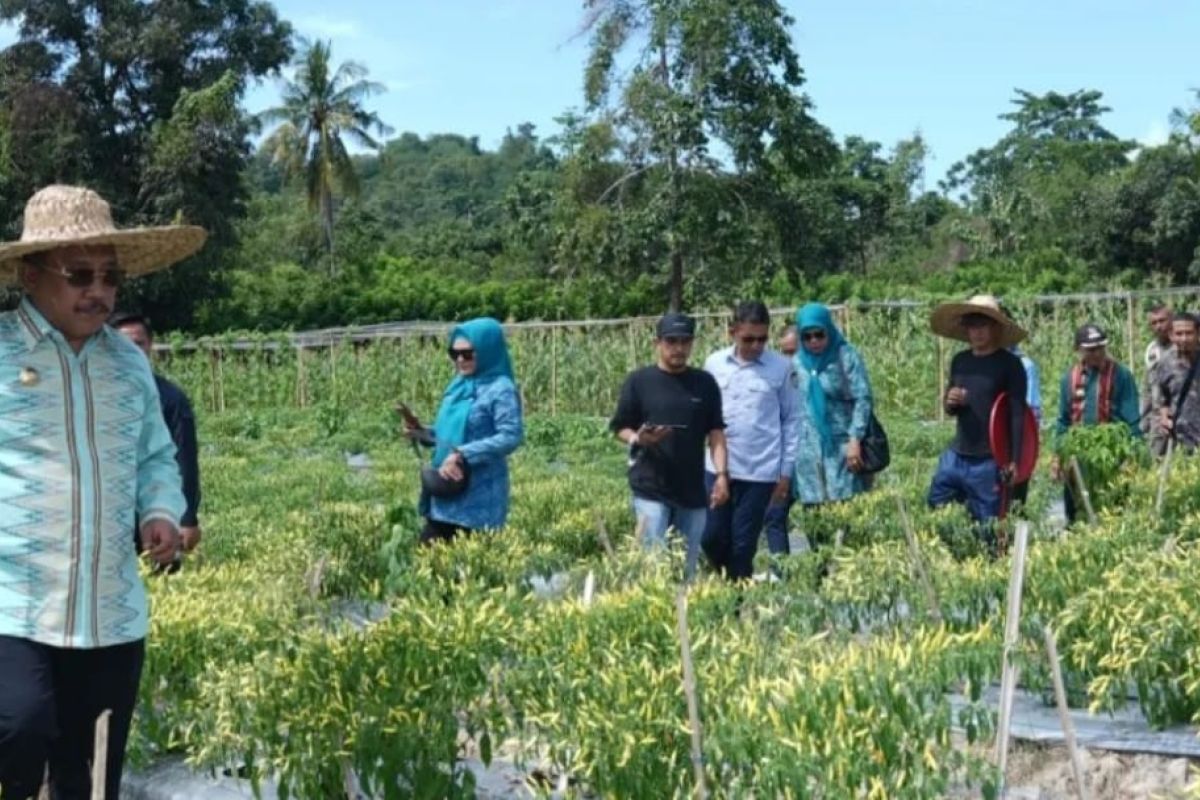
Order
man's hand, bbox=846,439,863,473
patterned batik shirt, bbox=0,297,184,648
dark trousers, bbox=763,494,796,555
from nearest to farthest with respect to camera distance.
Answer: patterned batik shirt, bbox=0,297,184,648, dark trousers, bbox=763,494,796,555, man's hand, bbox=846,439,863,473

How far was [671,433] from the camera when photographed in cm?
646

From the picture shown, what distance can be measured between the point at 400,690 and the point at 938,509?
366 cm

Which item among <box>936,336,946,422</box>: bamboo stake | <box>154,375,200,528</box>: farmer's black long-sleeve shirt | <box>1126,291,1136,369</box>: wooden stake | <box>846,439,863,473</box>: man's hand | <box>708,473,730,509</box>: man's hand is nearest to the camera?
<box>154,375,200,528</box>: farmer's black long-sleeve shirt

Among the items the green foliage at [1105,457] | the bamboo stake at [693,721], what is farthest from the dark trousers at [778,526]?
the bamboo stake at [693,721]

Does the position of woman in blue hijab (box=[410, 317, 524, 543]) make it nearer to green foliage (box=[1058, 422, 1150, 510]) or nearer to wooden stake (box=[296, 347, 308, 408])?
green foliage (box=[1058, 422, 1150, 510])

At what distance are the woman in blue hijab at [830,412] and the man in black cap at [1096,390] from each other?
1.25 m

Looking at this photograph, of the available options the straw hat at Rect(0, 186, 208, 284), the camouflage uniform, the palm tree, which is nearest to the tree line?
the palm tree

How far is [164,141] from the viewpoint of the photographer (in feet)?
103

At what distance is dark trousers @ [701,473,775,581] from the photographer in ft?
22.8

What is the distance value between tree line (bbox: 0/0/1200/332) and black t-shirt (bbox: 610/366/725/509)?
58.3 feet

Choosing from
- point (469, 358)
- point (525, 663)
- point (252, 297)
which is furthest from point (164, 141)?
point (525, 663)

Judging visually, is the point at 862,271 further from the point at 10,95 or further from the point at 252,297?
the point at 10,95

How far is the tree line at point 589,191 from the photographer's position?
24.4 metres

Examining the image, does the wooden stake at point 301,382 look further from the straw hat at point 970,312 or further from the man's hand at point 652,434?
the man's hand at point 652,434
